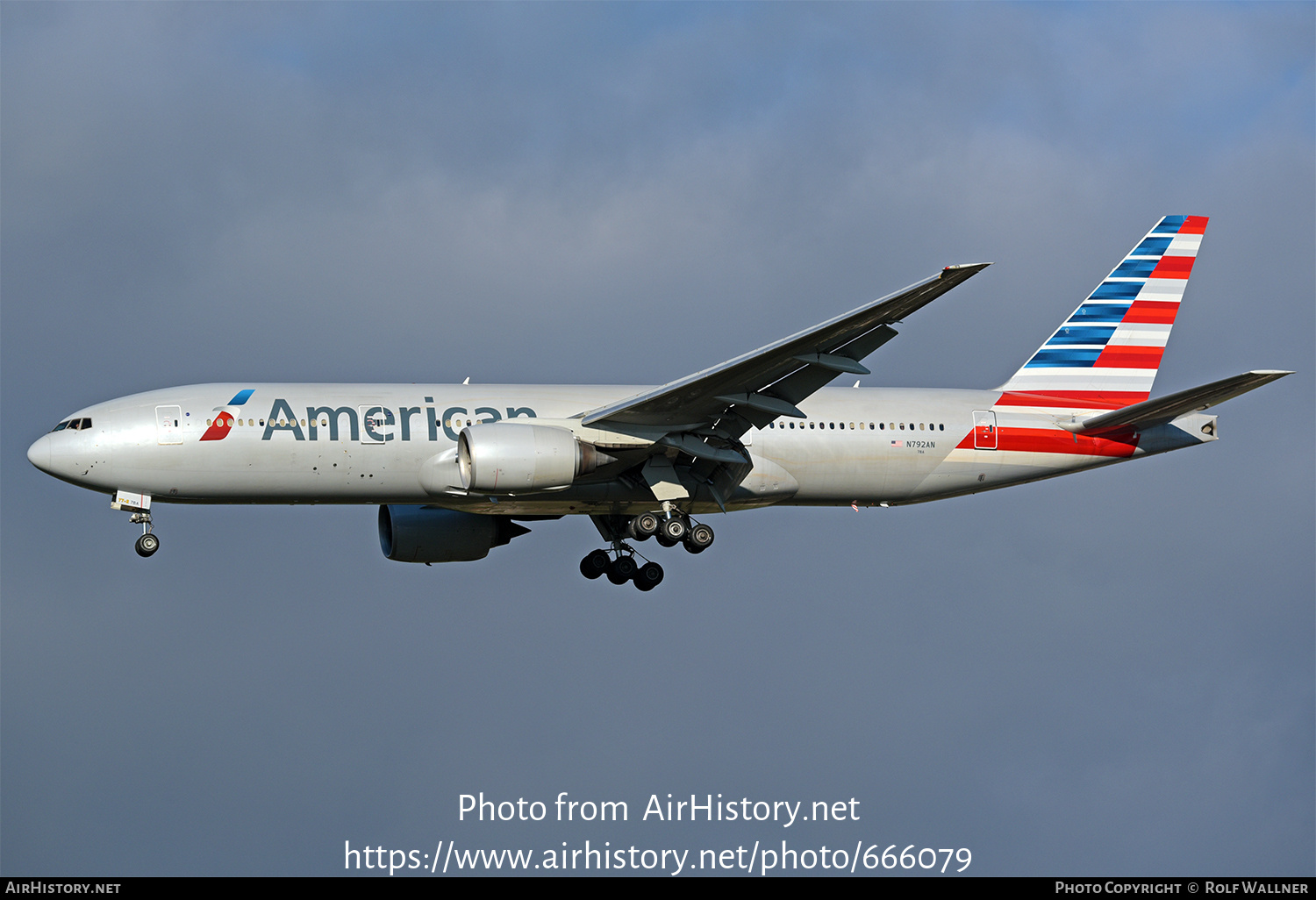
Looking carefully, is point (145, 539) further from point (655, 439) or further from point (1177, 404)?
point (1177, 404)

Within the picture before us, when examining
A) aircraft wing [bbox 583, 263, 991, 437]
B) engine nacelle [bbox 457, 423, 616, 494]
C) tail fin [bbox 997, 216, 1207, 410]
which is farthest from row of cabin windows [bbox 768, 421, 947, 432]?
engine nacelle [bbox 457, 423, 616, 494]

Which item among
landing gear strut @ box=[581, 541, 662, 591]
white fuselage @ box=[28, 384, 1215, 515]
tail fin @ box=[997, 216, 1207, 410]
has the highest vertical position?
tail fin @ box=[997, 216, 1207, 410]

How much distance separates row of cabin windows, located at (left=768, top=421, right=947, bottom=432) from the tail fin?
2261 millimetres

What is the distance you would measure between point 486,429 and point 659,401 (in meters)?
3.63

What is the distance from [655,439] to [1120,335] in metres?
13.4

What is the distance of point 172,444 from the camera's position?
3334 cm

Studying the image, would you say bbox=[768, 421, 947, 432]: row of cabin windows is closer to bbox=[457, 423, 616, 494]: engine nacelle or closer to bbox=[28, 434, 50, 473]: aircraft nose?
bbox=[457, 423, 616, 494]: engine nacelle

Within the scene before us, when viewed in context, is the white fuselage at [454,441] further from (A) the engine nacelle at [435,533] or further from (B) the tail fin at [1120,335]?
(A) the engine nacelle at [435,533]

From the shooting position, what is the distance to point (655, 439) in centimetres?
3472

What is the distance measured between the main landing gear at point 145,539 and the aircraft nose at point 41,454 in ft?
6.73

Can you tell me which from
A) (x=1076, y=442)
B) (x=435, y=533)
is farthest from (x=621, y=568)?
(x=1076, y=442)

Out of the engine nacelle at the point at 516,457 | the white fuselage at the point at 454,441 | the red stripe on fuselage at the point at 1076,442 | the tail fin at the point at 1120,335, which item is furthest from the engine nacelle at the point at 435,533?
the tail fin at the point at 1120,335

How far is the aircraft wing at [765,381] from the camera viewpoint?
31.1 m

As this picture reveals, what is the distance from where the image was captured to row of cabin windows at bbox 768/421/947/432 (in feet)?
120
